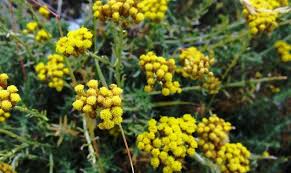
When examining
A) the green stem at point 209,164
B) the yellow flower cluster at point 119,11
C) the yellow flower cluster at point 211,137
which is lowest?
the green stem at point 209,164

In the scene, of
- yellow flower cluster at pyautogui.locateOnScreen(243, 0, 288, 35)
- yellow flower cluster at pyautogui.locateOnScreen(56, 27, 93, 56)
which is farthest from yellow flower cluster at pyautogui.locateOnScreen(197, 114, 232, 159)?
yellow flower cluster at pyautogui.locateOnScreen(56, 27, 93, 56)

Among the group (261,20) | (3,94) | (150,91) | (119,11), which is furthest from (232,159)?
(3,94)

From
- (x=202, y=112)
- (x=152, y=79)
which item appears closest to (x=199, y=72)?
(x=152, y=79)

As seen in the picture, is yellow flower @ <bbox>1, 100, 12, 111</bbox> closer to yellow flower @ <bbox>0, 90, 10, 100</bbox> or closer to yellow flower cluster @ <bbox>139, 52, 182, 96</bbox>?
yellow flower @ <bbox>0, 90, 10, 100</bbox>

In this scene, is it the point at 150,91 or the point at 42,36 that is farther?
the point at 42,36

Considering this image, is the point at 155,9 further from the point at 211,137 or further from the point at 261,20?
the point at 211,137

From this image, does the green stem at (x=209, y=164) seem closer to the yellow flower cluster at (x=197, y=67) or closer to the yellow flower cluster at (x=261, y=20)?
the yellow flower cluster at (x=197, y=67)

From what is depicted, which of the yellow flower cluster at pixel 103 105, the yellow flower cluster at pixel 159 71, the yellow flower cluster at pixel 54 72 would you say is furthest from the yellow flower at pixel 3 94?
the yellow flower cluster at pixel 54 72
